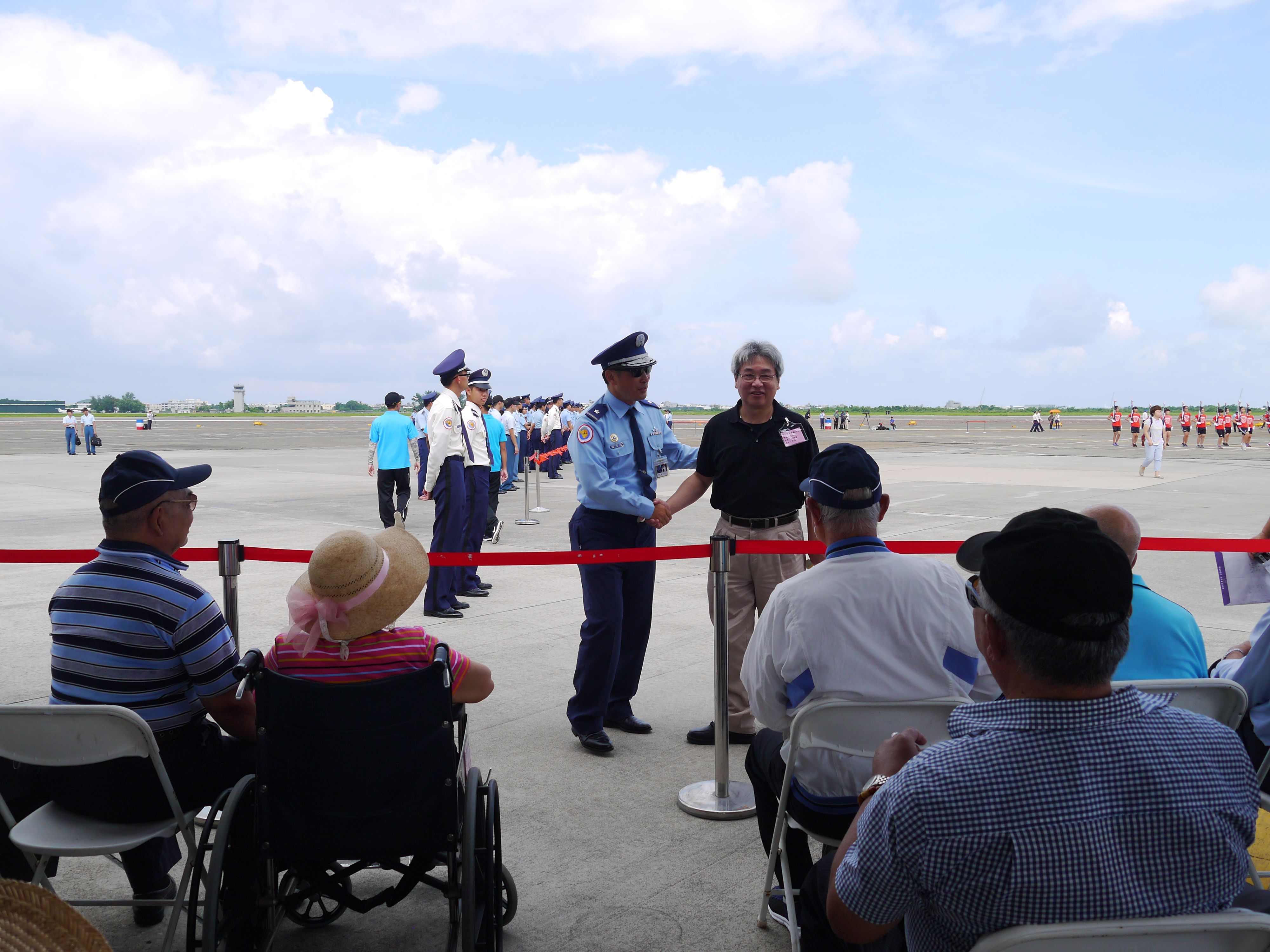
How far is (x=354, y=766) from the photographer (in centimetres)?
240

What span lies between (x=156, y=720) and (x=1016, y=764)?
7.70 ft

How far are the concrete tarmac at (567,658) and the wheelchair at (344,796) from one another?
59cm

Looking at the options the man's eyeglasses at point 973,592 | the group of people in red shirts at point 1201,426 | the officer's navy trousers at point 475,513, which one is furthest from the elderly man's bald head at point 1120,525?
the group of people in red shirts at point 1201,426

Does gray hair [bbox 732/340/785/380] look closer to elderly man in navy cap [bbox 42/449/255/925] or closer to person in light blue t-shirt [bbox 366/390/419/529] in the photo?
elderly man in navy cap [bbox 42/449/255/925]

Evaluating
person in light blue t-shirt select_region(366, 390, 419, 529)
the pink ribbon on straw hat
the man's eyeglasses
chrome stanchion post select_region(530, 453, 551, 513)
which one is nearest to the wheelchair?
the pink ribbon on straw hat

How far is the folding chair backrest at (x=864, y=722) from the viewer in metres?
2.36

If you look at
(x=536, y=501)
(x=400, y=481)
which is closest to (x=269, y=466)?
(x=536, y=501)

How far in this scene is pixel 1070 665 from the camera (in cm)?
149

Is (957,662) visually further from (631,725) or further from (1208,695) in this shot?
(631,725)

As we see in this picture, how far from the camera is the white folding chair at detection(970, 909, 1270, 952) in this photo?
1.42 meters

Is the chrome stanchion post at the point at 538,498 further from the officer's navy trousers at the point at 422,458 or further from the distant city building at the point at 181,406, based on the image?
the distant city building at the point at 181,406

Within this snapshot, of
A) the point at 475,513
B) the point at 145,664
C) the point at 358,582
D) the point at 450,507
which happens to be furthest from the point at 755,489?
the point at 475,513

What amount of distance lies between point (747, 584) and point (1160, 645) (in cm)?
226

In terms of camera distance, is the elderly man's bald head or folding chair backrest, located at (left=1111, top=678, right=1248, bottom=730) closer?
folding chair backrest, located at (left=1111, top=678, right=1248, bottom=730)
